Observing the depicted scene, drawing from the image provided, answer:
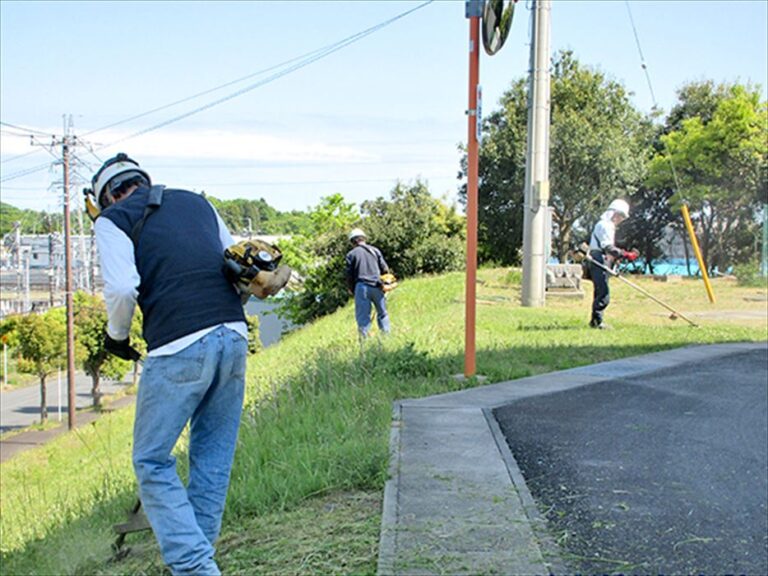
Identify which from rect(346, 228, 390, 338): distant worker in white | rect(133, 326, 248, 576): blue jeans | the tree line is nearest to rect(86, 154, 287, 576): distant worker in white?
rect(133, 326, 248, 576): blue jeans

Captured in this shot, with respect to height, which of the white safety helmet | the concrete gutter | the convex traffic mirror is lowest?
the concrete gutter

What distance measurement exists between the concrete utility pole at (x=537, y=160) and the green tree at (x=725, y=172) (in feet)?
44.3

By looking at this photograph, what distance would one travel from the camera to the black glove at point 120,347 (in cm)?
371

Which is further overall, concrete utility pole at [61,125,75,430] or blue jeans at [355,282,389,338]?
concrete utility pole at [61,125,75,430]

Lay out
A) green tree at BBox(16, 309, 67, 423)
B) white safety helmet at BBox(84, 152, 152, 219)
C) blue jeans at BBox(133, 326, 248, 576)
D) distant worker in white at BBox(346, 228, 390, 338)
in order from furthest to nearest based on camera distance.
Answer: green tree at BBox(16, 309, 67, 423), distant worker in white at BBox(346, 228, 390, 338), white safety helmet at BBox(84, 152, 152, 219), blue jeans at BBox(133, 326, 248, 576)

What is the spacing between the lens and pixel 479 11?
7.96 meters

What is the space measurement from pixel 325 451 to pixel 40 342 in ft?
145

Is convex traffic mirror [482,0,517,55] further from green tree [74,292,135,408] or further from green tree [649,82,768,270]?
green tree [74,292,135,408]

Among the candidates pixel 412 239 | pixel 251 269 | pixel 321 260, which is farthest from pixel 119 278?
pixel 321 260

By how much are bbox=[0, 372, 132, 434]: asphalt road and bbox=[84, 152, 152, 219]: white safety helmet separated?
45.8 metres

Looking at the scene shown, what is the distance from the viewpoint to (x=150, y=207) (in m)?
3.63

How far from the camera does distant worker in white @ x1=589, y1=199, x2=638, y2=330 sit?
11.8 m

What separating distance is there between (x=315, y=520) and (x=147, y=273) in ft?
5.13

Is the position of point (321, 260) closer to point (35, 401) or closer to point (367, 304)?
point (367, 304)
